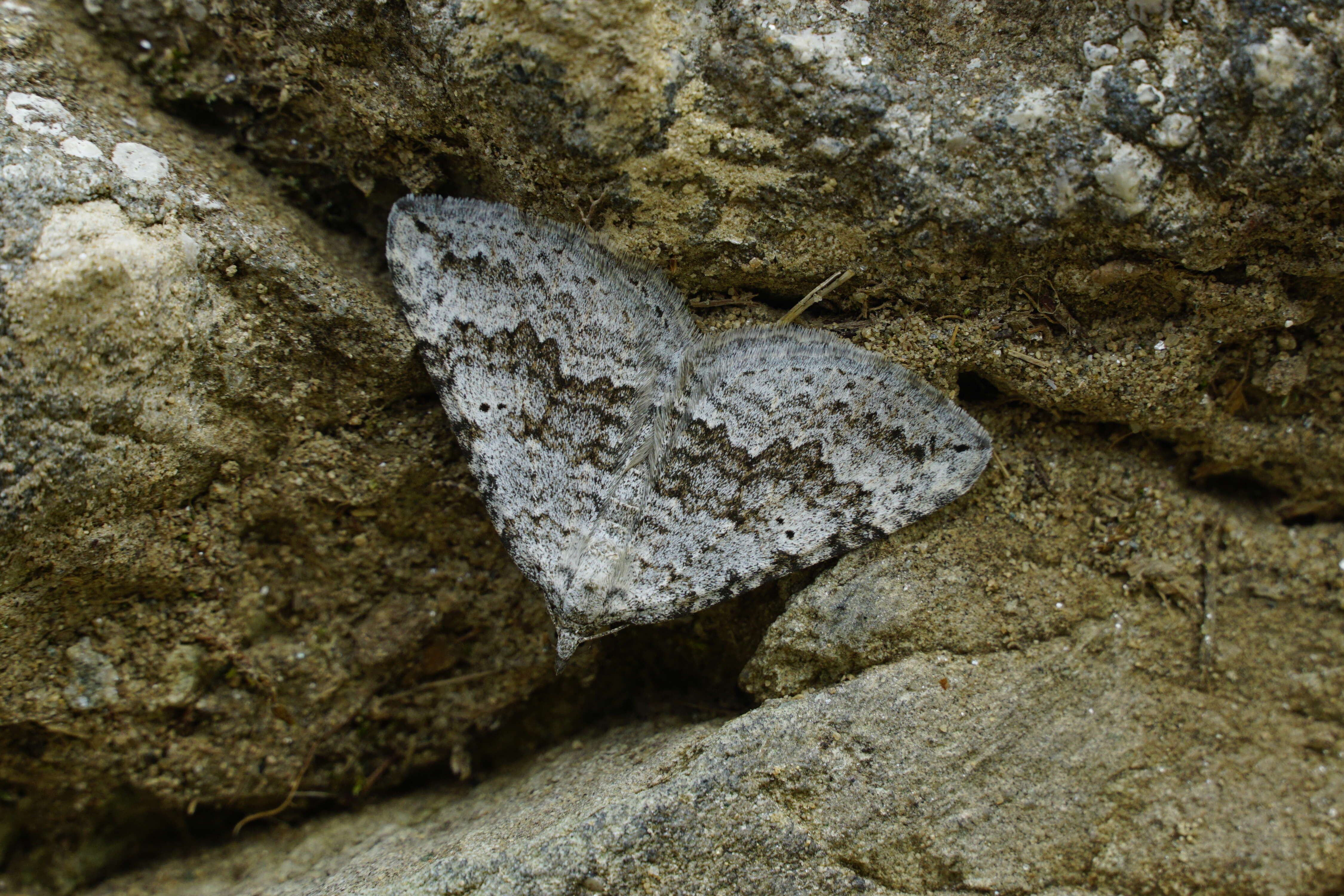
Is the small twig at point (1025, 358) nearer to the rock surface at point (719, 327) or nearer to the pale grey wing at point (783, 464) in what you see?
the rock surface at point (719, 327)

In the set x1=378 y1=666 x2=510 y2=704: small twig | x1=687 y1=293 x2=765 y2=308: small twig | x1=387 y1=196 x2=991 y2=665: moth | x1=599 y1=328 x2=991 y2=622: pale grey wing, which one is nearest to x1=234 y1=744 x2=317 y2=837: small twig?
x1=378 y1=666 x2=510 y2=704: small twig

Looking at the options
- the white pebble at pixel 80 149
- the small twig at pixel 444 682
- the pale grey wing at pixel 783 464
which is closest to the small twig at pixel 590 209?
the pale grey wing at pixel 783 464

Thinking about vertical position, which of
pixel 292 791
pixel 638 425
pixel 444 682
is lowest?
pixel 292 791

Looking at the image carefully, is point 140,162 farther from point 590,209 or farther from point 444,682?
point 444,682

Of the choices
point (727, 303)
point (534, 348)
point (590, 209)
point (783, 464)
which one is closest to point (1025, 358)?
point (783, 464)

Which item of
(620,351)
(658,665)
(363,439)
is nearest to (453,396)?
(363,439)
